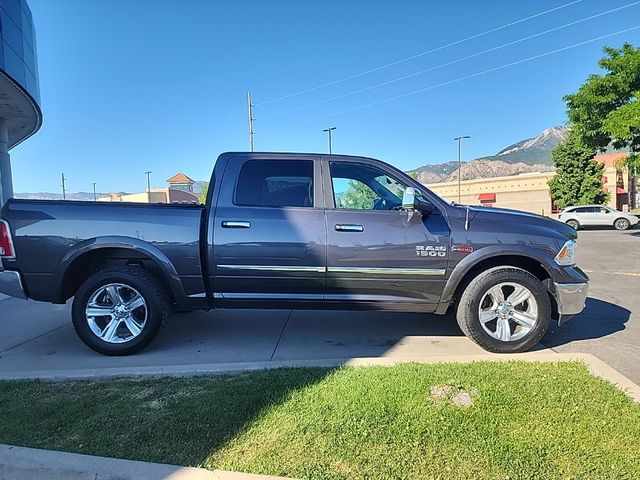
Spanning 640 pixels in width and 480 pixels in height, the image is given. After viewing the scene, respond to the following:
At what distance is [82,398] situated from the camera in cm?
355

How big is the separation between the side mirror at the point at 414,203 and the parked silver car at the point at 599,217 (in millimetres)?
24075

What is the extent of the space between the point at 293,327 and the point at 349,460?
301 cm

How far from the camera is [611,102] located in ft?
62.7

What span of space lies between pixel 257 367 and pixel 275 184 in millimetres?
1856

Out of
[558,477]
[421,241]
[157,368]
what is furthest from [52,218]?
[558,477]

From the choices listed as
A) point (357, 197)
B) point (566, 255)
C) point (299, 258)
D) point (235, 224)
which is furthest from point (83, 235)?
point (566, 255)

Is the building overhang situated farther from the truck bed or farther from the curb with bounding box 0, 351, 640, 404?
the curb with bounding box 0, 351, 640, 404

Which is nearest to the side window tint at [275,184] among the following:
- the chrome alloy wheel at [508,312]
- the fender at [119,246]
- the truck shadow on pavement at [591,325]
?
the fender at [119,246]

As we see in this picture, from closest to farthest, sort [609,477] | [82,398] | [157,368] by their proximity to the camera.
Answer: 1. [609,477]
2. [82,398]
3. [157,368]

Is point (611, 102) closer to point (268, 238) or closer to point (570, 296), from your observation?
point (570, 296)

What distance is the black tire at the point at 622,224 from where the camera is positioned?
25.4 meters

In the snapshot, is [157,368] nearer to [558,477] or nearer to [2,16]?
[558,477]

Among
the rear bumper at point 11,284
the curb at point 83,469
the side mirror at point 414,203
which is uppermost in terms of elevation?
the side mirror at point 414,203

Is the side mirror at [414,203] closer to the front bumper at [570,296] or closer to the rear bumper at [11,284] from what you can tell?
the front bumper at [570,296]
